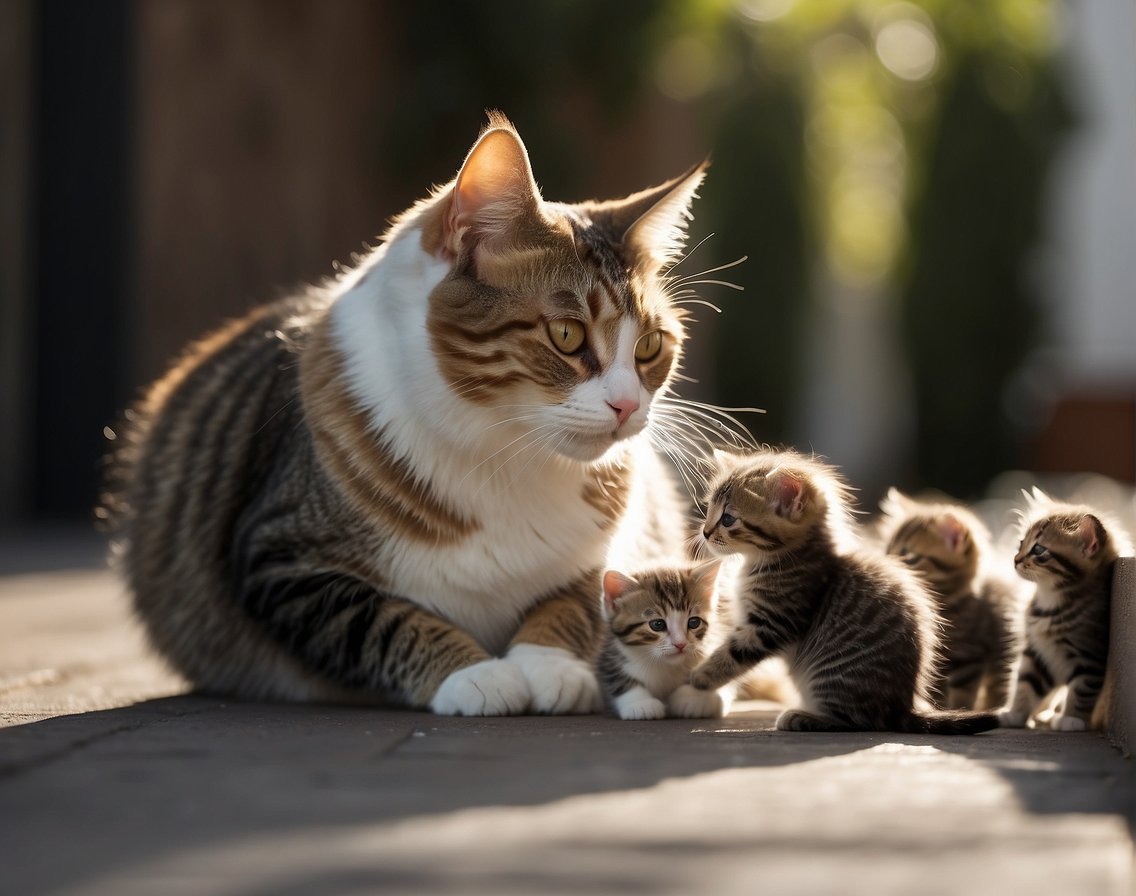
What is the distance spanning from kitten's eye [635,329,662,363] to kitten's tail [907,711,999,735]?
869 millimetres

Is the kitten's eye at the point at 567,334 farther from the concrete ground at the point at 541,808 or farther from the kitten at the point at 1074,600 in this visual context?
the kitten at the point at 1074,600

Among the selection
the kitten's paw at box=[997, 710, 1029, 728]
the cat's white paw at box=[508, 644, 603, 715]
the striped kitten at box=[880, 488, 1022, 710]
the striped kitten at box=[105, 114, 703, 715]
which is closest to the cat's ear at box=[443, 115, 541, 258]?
the striped kitten at box=[105, 114, 703, 715]

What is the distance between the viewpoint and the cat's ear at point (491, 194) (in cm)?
265

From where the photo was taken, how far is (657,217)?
3.06 m

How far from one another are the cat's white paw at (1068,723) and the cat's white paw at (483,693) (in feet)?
3.05

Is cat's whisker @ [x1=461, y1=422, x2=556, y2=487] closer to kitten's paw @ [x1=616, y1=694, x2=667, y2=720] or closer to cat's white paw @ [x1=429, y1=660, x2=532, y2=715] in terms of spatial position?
cat's white paw @ [x1=429, y1=660, x2=532, y2=715]

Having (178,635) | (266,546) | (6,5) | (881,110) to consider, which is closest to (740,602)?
(266,546)

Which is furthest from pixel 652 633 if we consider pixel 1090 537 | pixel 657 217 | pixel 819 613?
pixel 657 217

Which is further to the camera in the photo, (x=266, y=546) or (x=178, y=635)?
(x=178, y=635)

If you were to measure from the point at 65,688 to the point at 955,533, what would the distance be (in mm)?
1877

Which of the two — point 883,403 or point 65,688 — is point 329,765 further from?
point 883,403

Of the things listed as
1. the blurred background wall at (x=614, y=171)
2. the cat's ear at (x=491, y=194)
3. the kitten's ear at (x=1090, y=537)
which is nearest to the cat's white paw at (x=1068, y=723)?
the kitten's ear at (x=1090, y=537)

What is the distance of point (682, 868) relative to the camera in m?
1.40

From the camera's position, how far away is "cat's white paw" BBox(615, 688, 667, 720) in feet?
8.55
